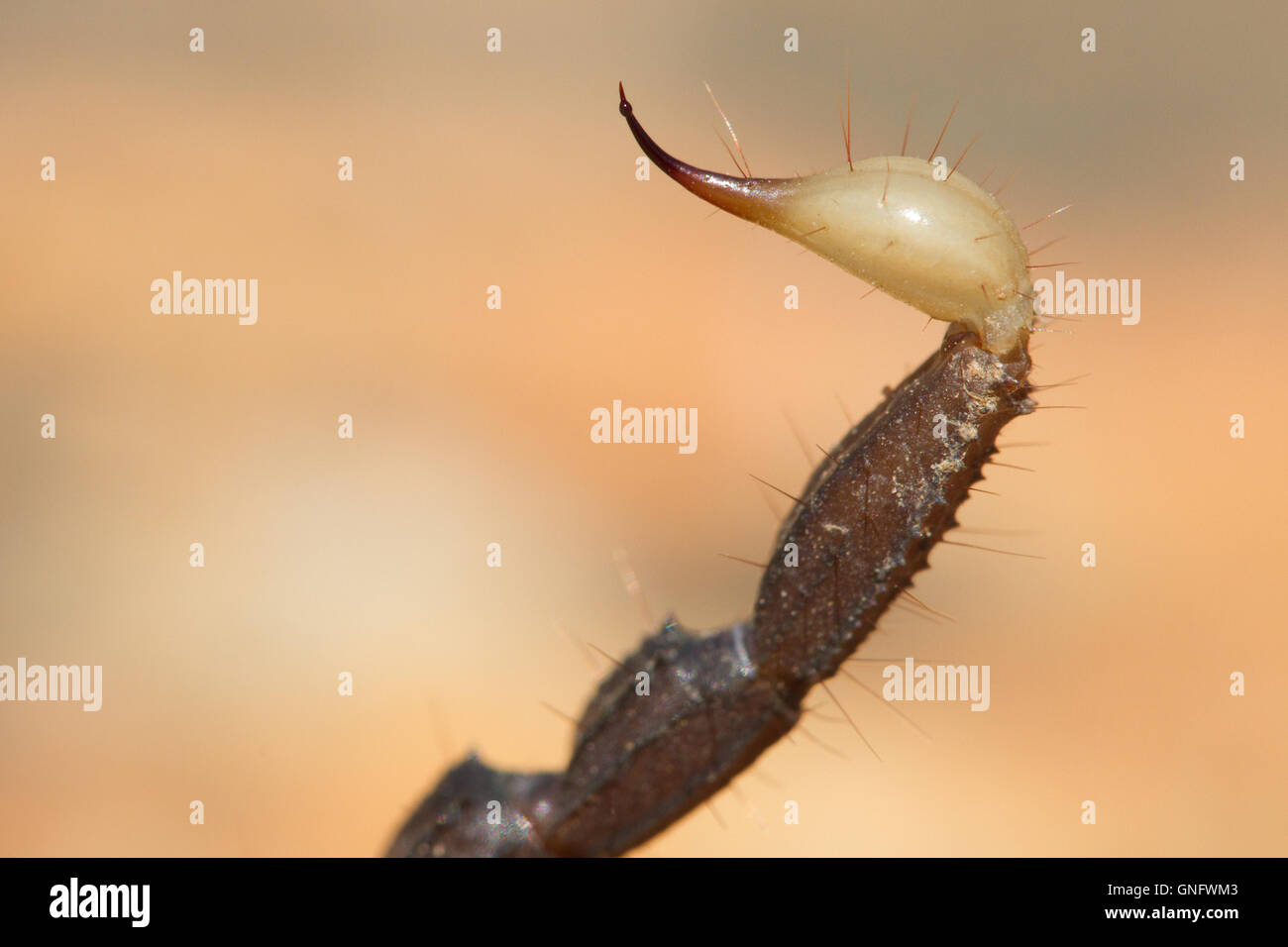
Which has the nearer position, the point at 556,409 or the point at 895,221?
the point at 895,221

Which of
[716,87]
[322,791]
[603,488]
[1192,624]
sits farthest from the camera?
[716,87]

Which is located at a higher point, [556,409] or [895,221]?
[556,409]

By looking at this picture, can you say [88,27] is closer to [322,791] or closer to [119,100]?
[119,100]

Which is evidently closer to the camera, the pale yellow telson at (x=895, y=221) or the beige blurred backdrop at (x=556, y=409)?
the pale yellow telson at (x=895, y=221)

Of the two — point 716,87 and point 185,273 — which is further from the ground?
point 716,87

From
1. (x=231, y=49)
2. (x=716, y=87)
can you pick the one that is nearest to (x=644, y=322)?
(x=716, y=87)
